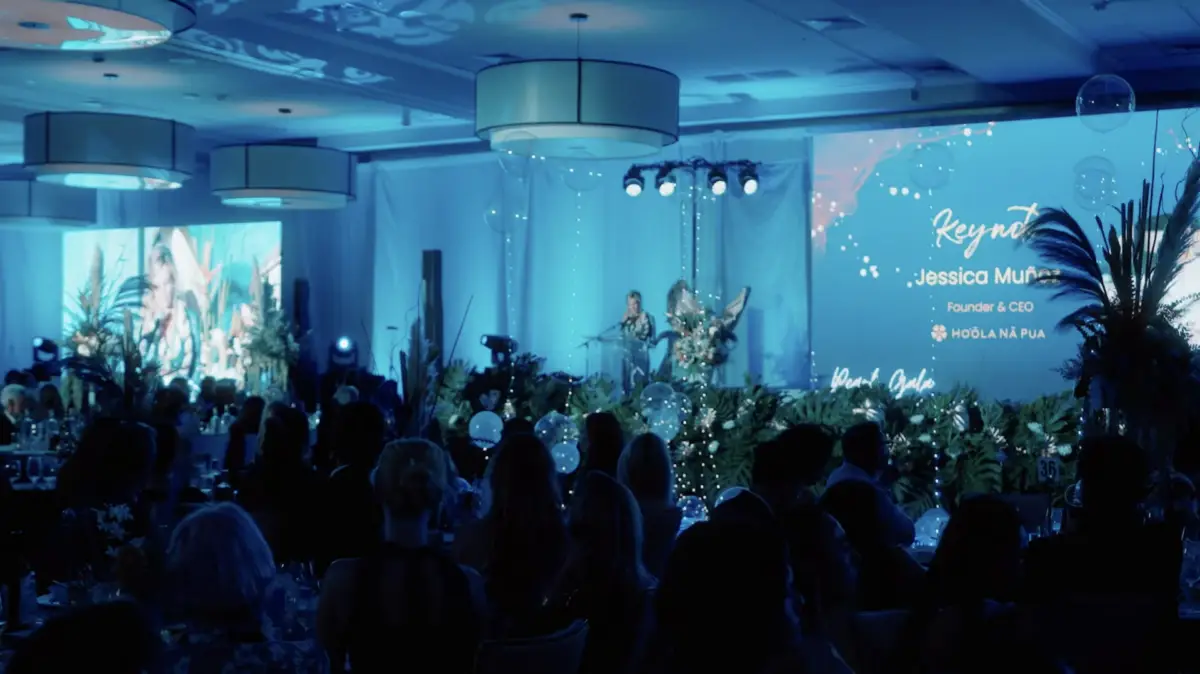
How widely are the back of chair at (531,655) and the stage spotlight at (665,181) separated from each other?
31.7 feet

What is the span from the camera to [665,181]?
12.8 metres

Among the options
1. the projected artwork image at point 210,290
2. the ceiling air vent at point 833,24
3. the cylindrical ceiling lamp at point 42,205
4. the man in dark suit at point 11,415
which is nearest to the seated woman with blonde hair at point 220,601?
the ceiling air vent at point 833,24

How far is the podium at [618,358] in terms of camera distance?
42.9ft

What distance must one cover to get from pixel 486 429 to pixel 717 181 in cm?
619

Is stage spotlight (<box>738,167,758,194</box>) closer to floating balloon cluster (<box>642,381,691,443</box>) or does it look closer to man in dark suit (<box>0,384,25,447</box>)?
floating balloon cluster (<box>642,381,691,443</box>)

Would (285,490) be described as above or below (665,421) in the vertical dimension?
below

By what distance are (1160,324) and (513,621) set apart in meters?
3.11

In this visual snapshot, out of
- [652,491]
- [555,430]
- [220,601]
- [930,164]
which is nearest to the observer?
[220,601]

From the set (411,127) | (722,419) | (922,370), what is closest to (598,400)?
(722,419)

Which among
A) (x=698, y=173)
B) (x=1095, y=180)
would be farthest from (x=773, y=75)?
(x=1095, y=180)

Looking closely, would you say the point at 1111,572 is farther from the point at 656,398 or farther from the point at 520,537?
the point at 656,398

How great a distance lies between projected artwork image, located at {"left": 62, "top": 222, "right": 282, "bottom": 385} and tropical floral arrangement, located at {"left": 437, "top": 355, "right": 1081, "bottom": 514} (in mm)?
9153

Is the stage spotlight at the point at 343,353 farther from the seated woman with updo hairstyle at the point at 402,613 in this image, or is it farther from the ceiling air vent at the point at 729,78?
the seated woman with updo hairstyle at the point at 402,613

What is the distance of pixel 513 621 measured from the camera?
356 centimetres
